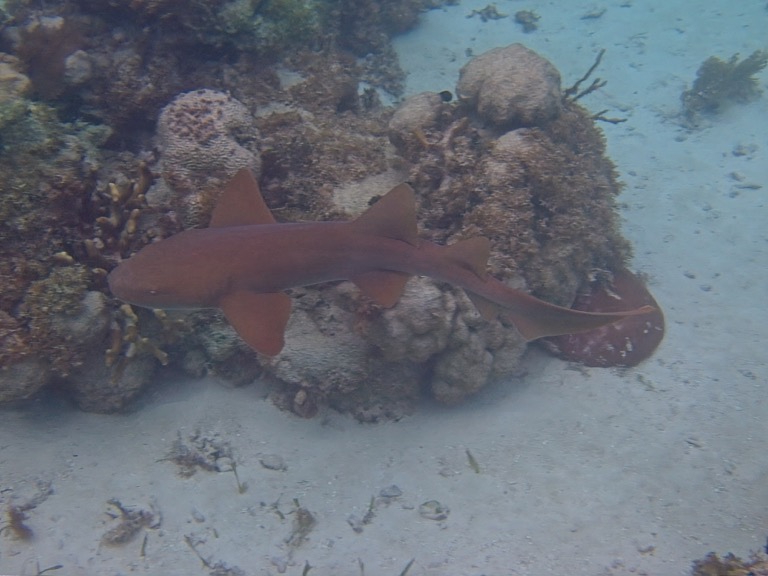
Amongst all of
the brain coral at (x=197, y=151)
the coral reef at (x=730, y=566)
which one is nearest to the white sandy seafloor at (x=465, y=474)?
the coral reef at (x=730, y=566)

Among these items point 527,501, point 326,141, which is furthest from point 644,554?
point 326,141

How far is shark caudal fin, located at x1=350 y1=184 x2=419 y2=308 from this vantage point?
426 centimetres

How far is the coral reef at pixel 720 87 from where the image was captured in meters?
12.9

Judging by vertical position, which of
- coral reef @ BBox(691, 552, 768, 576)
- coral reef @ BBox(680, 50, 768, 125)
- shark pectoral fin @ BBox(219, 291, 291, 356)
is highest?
coral reef @ BBox(680, 50, 768, 125)

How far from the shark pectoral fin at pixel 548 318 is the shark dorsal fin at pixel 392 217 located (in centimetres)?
128

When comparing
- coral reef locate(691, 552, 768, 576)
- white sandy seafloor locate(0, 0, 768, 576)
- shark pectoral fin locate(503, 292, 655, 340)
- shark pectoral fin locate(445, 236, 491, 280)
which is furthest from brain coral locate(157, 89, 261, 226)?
coral reef locate(691, 552, 768, 576)

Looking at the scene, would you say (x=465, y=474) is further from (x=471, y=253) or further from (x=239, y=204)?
(x=239, y=204)

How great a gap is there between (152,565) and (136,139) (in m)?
4.85

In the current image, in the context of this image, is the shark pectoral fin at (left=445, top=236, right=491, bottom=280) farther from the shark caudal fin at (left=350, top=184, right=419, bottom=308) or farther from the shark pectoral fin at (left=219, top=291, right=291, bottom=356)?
the shark pectoral fin at (left=219, top=291, right=291, bottom=356)

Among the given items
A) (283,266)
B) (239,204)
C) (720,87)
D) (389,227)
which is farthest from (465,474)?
(720,87)

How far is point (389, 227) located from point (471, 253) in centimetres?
82

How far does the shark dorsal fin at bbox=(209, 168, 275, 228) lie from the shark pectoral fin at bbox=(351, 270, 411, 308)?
41.7 inches

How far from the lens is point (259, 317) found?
4.00 metres

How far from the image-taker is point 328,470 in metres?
5.38
